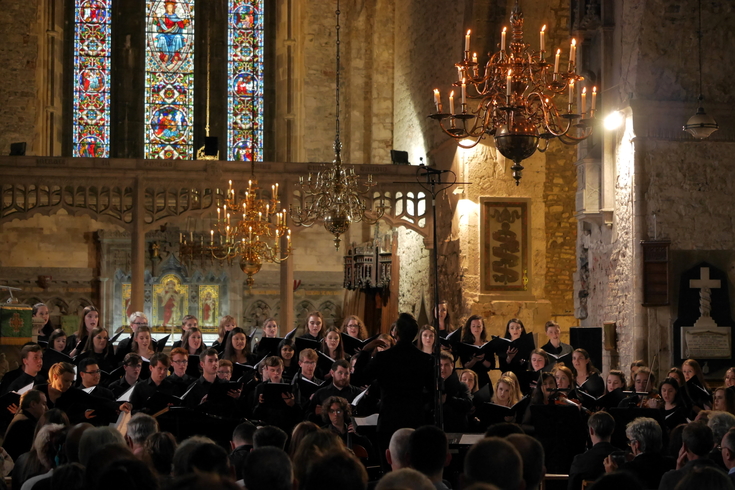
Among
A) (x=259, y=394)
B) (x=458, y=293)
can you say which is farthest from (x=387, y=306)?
(x=259, y=394)

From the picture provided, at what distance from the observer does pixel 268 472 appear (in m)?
3.15

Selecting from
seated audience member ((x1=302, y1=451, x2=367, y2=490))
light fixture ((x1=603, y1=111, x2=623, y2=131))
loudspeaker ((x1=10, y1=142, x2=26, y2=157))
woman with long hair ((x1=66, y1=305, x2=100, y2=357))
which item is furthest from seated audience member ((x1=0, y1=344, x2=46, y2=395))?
loudspeaker ((x1=10, y1=142, x2=26, y2=157))

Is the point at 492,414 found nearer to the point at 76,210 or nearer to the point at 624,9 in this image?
the point at 624,9

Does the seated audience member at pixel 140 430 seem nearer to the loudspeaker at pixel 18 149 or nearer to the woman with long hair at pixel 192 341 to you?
the woman with long hair at pixel 192 341

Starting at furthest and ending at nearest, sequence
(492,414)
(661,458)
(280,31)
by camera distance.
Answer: (280,31), (492,414), (661,458)

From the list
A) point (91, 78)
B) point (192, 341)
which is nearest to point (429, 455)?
point (192, 341)

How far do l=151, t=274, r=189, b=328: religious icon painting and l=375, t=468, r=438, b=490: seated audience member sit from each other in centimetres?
1518

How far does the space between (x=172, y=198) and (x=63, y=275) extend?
387 centimetres

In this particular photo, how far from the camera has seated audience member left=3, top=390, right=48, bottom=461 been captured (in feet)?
19.2

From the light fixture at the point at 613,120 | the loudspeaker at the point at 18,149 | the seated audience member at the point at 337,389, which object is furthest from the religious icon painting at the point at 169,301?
the seated audience member at the point at 337,389

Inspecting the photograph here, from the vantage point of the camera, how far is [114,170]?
47.5 ft

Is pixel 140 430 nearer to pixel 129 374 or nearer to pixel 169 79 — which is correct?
pixel 129 374

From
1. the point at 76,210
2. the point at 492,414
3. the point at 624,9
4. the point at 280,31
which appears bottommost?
the point at 492,414

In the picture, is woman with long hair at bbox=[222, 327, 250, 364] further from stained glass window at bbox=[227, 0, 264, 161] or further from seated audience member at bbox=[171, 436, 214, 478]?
stained glass window at bbox=[227, 0, 264, 161]
